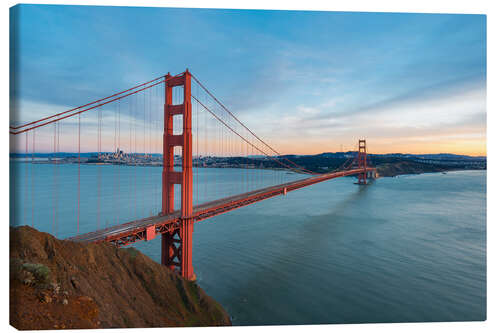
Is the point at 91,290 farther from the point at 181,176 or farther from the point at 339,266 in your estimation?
the point at 339,266

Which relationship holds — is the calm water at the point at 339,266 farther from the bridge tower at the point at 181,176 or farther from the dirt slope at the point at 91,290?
the bridge tower at the point at 181,176

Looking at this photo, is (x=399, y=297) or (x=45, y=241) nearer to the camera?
(x=45, y=241)

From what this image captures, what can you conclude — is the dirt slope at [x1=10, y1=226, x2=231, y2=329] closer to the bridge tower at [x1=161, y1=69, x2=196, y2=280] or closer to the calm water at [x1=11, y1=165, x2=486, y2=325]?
the calm water at [x1=11, y1=165, x2=486, y2=325]

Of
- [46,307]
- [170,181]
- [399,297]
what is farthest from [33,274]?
[399,297]

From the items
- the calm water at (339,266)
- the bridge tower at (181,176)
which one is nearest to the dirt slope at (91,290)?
the calm water at (339,266)

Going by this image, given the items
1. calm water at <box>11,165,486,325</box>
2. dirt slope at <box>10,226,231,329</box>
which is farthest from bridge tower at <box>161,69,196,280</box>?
dirt slope at <box>10,226,231,329</box>

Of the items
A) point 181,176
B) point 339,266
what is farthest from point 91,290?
point 339,266
